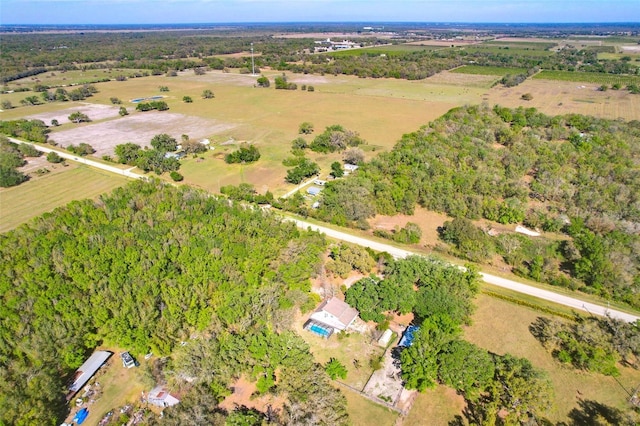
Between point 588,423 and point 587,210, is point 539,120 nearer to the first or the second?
point 587,210

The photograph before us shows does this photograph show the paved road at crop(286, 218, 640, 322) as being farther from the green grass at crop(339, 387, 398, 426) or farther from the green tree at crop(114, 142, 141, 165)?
the green tree at crop(114, 142, 141, 165)

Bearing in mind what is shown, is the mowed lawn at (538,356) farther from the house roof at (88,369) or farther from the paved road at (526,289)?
the house roof at (88,369)

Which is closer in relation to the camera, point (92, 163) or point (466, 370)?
point (466, 370)

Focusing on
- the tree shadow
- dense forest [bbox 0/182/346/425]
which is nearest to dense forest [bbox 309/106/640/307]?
the tree shadow

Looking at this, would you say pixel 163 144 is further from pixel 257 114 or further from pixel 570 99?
pixel 570 99

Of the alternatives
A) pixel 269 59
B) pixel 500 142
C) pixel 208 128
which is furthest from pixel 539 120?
pixel 269 59

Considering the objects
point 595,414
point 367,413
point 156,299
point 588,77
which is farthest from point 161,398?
point 588,77
